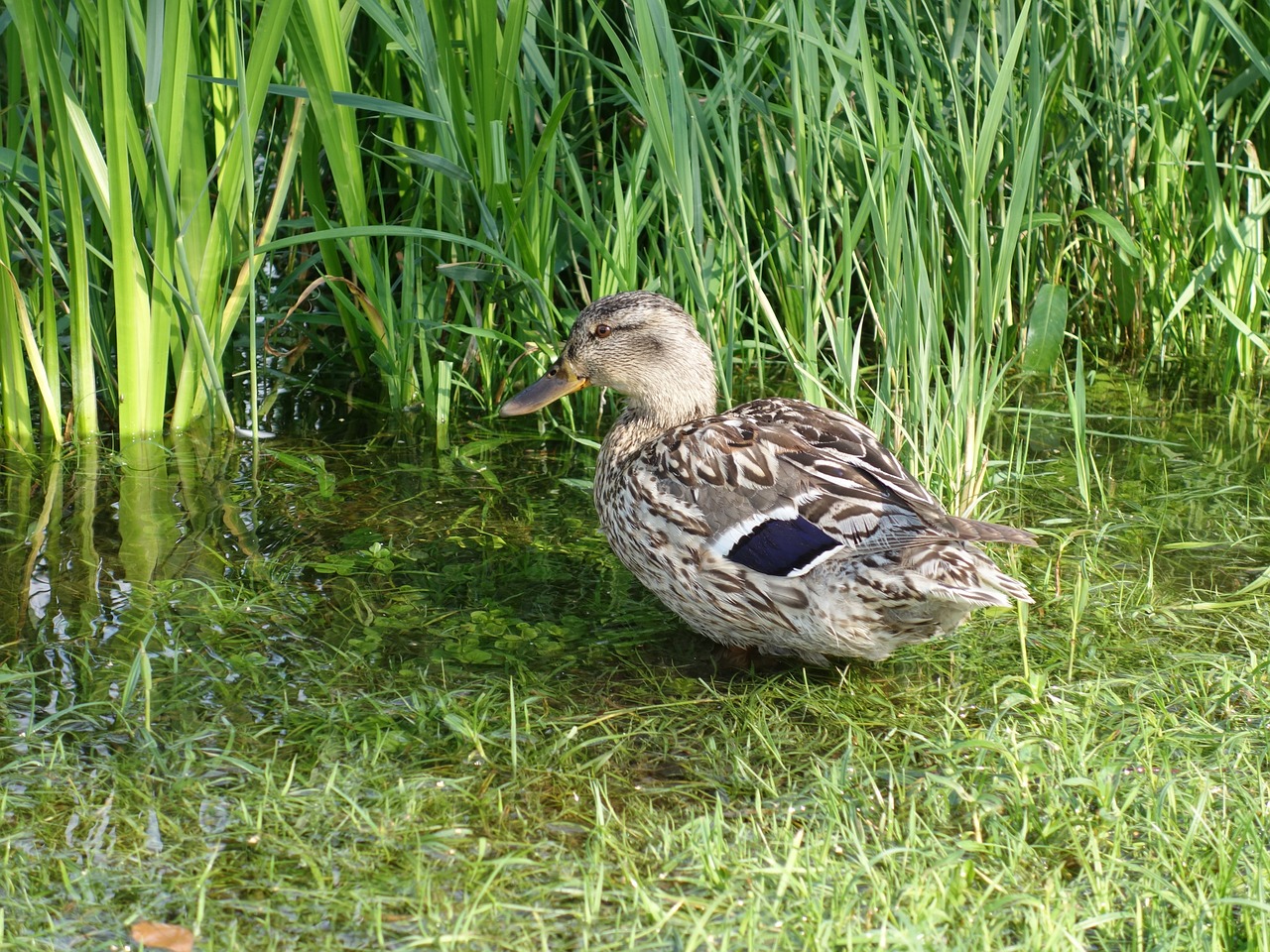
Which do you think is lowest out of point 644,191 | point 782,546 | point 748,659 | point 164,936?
point 748,659

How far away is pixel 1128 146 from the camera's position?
5648 millimetres

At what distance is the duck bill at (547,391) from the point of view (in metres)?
4.59

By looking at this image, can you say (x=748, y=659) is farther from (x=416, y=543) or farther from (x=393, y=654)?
(x=416, y=543)

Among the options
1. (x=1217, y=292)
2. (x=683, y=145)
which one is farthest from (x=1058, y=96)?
(x=683, y=145)

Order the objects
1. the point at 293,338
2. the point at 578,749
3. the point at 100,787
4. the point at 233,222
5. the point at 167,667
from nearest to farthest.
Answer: the point at 100,787 → the point at 578,749 → the point at 167,667 → the point at 233,222 → the point at 293,338

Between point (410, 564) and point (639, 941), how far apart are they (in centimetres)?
200

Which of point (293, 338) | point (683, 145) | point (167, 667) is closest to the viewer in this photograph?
point (167, 667)

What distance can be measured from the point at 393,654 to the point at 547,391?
3.78 ft

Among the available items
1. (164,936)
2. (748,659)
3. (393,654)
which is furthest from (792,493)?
(164,936)

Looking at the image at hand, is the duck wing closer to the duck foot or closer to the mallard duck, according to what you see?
the mallard duck

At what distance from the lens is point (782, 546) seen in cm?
361

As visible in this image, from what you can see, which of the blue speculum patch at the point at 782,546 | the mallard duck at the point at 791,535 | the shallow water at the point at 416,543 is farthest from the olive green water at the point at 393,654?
the blue speculum patch at the point at 782,546

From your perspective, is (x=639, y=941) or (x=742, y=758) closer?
(x=639, y=941)

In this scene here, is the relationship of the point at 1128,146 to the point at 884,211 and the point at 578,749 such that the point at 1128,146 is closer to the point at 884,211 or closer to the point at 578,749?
the point at 884,211
